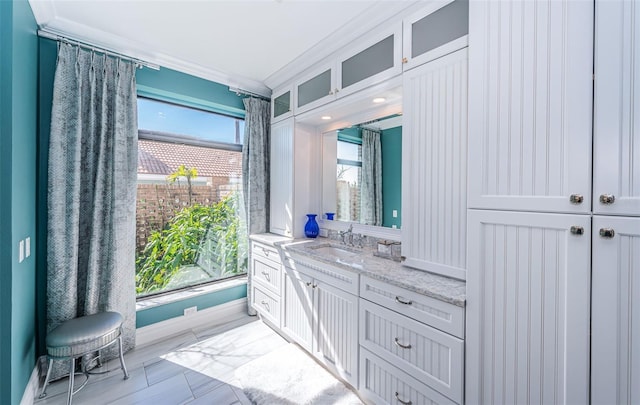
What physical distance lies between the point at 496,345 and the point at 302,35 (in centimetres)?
247

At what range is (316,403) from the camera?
178cm

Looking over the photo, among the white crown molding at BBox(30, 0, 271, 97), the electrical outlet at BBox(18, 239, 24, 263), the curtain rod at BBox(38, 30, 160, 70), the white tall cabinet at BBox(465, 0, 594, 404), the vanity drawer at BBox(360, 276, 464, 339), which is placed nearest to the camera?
the white tall cabinet at BBox(465, 0, 594, 404)

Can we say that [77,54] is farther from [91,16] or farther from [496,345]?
[496,345]

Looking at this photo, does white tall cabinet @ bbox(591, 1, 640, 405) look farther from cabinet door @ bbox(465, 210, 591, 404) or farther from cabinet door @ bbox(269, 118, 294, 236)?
cabinet door @ bbox(269, 118, 294, 236)

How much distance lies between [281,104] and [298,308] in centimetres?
222

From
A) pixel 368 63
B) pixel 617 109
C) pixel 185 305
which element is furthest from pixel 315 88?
pixel 185 305

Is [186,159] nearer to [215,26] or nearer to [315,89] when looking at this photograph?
[215,26]

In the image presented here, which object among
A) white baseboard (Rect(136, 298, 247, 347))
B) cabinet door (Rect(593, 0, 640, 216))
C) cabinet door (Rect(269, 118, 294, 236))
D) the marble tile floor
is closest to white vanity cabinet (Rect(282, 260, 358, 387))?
the marble tile floor

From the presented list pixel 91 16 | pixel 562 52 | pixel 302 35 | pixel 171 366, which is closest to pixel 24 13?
pixel 91 16

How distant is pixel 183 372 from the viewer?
6.91 ft

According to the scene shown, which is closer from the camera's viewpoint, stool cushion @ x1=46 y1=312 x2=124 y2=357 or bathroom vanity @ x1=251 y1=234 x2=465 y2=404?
bathroom vanity @ x1=251 y1=234 x2=465 y2=404

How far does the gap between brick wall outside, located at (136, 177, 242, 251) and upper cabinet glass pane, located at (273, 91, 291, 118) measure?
1086mm

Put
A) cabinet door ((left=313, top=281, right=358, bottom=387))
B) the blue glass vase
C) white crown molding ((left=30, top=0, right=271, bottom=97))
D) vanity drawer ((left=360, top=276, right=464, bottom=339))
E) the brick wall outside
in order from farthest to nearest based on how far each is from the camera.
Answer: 1. the blue glass vase
2. the brick wall outside
3. white crown molding ((left=30, top=0, right=271, bottom=97))
4. cabinet door ((left=313, top=281, right=358, bottom=387))
5. vanity drawer ((left=360, top=276, right=464, bottom=339))

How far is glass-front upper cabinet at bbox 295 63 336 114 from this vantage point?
2338mm
